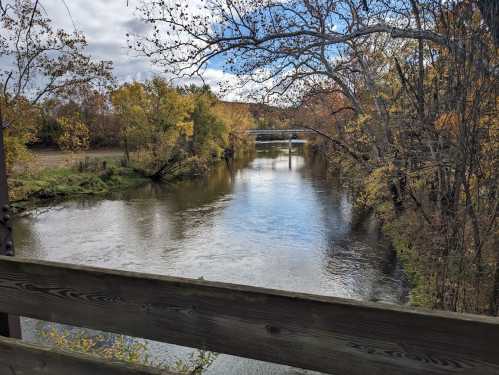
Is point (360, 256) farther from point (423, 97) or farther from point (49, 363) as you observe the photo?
point (49, 363)

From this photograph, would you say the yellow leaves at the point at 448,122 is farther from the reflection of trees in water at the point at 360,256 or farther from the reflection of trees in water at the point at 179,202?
the reflection of trees in water at the point at 179,202

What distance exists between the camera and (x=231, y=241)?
546 inches

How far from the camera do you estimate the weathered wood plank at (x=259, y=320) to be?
111 cm

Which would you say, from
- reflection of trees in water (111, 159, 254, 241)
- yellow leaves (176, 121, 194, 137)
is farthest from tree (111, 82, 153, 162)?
reflection of trees in water (111, 159, 254, 241)

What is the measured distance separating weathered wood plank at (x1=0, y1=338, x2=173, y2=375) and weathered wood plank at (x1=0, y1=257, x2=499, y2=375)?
118mm

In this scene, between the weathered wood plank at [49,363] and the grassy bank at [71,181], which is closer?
the weathered wood plank at [49,363]

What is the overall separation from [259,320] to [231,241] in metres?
12.7

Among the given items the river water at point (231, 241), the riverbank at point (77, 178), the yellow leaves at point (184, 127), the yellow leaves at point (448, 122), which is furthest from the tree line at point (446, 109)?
the yellow leaves at point (184, 127)

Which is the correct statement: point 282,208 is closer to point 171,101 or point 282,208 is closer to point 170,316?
point 171,101

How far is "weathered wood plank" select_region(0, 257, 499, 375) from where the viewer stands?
43.8 inches

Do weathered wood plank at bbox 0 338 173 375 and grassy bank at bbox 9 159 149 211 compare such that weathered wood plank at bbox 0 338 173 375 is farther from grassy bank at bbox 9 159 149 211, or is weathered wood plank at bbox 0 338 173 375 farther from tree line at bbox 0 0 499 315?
grassy bank at bbox 9 159 149 211

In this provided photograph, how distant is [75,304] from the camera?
1555mm

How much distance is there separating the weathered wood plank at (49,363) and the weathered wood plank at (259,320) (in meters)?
0.12

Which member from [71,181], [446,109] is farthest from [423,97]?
[71,181]
